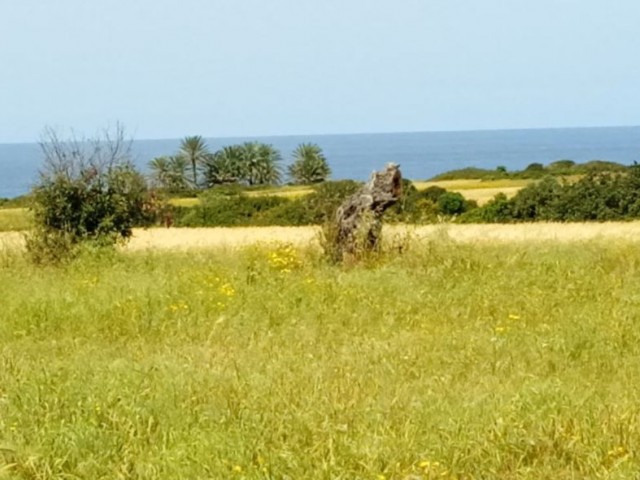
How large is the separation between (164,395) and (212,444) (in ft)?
3.66

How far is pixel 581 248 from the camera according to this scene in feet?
55.5

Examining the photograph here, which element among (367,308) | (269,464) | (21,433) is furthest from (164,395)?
(367,308)

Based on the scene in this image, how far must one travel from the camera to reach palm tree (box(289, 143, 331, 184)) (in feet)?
227

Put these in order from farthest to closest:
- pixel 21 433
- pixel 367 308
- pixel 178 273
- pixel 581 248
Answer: pixel 581 248, pixel 178 273, pixel 367 308, pixel 21 433

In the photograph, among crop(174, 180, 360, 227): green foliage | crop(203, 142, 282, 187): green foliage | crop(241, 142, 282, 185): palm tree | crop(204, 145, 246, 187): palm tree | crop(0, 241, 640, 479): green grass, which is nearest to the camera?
crop(0, 241, 640, 479): green grass

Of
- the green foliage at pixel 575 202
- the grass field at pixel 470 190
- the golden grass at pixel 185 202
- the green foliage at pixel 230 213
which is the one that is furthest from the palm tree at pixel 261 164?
the green foliage at pixel 575 202

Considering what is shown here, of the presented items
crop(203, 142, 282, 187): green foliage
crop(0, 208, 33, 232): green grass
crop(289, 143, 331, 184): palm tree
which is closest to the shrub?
crop(0, 208, 33, 232): green grass

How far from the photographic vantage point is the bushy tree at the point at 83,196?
17234 millimetres

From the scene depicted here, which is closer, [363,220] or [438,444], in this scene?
[438,444]

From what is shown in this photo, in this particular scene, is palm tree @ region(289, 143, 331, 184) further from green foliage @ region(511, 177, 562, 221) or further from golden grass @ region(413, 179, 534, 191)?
green foliage @ region(511, 177, 562, 221)

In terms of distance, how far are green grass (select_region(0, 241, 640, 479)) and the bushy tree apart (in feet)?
14.9

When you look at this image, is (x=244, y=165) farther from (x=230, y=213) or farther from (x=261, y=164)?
(x=230, y=213)

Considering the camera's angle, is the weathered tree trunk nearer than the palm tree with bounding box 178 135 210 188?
Yes

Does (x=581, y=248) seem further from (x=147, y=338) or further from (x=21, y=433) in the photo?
(x=21, y=433)
